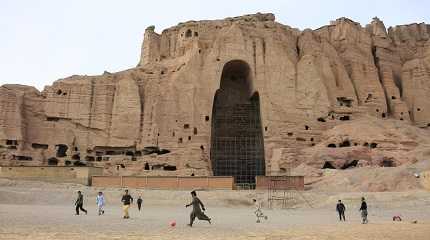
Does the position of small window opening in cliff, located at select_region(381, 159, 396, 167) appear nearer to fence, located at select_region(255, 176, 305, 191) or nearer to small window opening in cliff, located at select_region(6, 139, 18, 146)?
fence, located at select_region(255, 176, 305, 191)

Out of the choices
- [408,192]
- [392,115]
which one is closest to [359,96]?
[392,115]

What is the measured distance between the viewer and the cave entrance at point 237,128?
156ft

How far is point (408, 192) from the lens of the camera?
30.6 metres

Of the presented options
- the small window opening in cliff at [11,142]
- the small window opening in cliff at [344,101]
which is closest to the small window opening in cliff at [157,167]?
the small window opening in cliff at [11,142]

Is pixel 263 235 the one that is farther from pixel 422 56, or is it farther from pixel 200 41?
pixel 422 56

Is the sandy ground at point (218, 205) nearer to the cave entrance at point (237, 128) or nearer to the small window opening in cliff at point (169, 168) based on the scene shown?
the small window opening in cliff at point (169, 168)

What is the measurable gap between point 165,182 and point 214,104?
1511 cm

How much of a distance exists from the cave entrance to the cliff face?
0.23 metres

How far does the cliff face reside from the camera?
1742 inches

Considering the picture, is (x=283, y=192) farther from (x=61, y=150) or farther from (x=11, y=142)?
(x=11, y=142)

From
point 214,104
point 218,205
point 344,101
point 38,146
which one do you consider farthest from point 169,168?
point 344,101

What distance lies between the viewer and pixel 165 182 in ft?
124

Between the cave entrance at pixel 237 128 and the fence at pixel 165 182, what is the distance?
888 cm

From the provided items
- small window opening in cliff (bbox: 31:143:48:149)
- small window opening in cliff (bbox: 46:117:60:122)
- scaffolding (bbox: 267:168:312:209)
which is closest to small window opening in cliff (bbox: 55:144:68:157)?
small window opening in cliff (bbox: 31:143:48:149)
